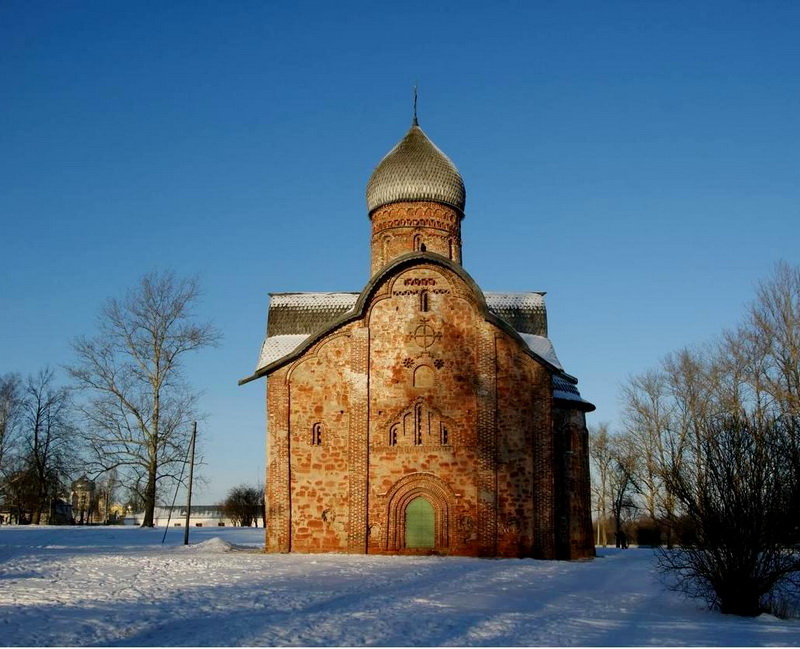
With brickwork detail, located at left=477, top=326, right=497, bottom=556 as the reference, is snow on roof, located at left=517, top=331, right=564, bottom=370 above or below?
above

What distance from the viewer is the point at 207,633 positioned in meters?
9.11

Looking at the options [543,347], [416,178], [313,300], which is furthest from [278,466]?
[416,178]

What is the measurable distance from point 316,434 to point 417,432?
258 cm

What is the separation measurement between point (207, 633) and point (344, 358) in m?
13.3

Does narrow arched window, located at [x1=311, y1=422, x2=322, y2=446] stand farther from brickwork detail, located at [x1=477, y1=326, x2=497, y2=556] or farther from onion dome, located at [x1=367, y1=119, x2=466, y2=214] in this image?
onion dome, located at [x1=367, y1=119, x2=466, y2=214]

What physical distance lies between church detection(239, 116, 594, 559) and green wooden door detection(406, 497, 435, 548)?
25 mm

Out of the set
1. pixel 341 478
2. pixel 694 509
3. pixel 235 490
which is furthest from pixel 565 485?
pixel 235 490

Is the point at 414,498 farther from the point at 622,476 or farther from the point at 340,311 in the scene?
the point at 622,476

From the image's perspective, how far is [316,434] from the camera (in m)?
21.8

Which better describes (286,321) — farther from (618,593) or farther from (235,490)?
(235,490)

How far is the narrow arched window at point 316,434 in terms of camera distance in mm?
21750

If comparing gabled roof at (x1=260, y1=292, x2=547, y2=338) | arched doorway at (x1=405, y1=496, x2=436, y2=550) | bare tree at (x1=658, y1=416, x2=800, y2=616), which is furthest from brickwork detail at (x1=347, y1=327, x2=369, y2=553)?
bare tree at (x1=658, y1=416, x2=800, y2=616)

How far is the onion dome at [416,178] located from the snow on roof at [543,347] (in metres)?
5.11

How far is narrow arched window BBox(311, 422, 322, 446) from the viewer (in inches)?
856
